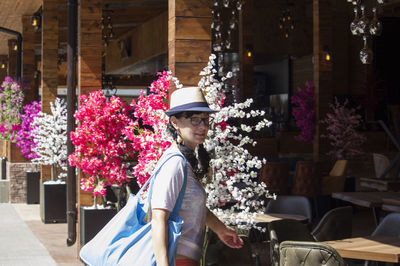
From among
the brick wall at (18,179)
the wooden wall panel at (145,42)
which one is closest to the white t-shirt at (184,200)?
the brick wall at (18,179)

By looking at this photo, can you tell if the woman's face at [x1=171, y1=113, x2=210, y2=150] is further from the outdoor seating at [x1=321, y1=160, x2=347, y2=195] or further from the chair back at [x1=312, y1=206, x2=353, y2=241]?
the outdoor seating at [x1=321, y1=160, x2=347, y2=195]

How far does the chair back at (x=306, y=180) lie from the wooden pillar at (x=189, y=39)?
5.44m

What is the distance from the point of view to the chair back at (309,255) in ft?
11.0

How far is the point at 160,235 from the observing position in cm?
226

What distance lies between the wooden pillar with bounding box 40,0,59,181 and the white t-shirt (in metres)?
8.68

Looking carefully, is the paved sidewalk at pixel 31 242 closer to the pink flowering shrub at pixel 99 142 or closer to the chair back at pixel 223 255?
the pink flowering shrub at pixel 99 142

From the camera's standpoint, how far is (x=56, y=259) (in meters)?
6.69

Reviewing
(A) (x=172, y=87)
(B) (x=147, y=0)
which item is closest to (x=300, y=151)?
(B) (x=147, y=0)

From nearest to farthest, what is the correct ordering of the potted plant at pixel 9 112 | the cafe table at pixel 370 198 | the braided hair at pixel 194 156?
the braided hair at pixel 194 156 → the cafe table at pixel 370 198 → the potted plant at pixel 9 112

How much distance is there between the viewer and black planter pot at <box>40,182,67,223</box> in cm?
944

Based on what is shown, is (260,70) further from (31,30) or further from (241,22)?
(31,30)

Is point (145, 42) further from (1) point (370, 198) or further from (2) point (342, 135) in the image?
(1) point (370, 198)

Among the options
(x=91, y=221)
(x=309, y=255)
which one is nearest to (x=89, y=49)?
(x=91, y=221)

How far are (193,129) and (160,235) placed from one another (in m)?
0.47
